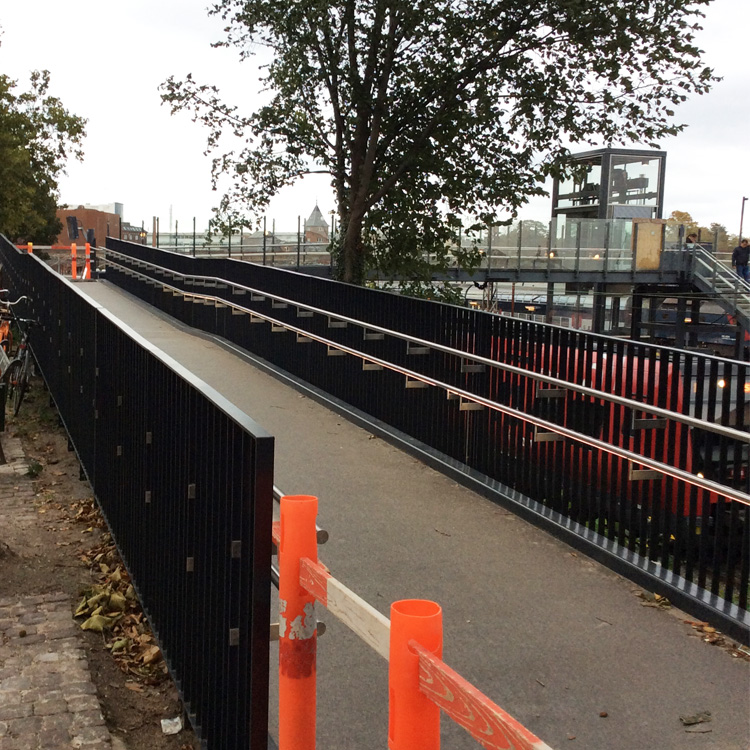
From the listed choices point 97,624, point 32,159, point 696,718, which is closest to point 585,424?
point 696,718

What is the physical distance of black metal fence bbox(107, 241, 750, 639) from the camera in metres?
5.45

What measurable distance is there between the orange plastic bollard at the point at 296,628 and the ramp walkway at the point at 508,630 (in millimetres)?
898

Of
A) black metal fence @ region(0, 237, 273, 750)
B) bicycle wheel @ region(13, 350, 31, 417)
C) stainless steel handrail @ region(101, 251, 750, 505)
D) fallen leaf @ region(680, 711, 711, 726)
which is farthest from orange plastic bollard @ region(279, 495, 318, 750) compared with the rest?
bicycle wheel @ region(13, 350, 31, 417)

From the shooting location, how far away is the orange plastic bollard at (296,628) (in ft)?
9.76

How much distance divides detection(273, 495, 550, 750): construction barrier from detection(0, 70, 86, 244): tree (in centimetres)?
5285

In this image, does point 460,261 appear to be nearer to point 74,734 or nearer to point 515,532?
point 515,532

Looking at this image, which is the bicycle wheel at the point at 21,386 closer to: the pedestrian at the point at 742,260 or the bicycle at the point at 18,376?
the bicycle at the point at 18,376

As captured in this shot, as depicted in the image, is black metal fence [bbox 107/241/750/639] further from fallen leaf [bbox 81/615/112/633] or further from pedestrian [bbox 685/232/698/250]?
pedestrian [bbox 685/232/698/250]

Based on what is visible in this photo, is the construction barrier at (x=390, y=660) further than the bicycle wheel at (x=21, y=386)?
No

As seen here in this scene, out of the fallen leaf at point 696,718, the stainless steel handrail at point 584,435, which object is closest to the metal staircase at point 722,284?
the stainless steel handrail at point 584,435

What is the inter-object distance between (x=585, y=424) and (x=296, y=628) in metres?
4.22

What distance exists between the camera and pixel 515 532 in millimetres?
6656

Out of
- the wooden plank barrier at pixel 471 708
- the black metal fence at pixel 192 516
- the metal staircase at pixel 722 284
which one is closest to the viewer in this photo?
the wooden plank barrier at pixel 471 708

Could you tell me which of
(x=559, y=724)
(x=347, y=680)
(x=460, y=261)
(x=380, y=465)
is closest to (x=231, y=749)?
(x=347, y=680)
